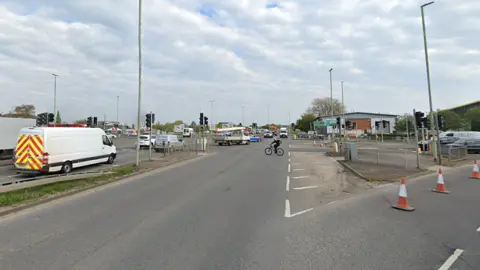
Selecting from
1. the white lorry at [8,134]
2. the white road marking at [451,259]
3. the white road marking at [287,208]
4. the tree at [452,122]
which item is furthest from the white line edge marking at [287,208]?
the tree at [452,122]

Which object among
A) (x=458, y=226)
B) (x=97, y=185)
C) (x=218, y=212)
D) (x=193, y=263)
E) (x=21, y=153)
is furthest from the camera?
(x=21, y=153)

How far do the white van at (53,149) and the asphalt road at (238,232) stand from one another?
5.76 metres

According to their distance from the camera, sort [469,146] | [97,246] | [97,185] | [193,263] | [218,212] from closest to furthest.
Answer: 1. [193,263]
2. [97,246]
3. [218,212]
4. [97,185]
5. [469,146]

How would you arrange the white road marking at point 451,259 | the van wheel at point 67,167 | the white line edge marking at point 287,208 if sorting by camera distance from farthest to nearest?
1. the van wheel at point 67,167
2. the white line edge marking at point 287,208
3. the white road marking at point 451,259

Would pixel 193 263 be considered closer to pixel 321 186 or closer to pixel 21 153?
pixel 321 186

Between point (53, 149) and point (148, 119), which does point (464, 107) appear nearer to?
point (148, 119)

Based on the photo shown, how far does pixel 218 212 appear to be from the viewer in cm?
753

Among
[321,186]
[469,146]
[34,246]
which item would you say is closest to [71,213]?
[34,246]

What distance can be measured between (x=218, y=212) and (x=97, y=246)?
9.60 ft

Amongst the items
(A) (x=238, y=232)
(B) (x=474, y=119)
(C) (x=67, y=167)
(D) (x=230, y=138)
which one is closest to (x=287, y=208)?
(A) (x=238, y=232)

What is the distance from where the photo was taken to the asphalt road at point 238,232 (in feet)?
15.1

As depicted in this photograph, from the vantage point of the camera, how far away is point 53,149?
14.7m

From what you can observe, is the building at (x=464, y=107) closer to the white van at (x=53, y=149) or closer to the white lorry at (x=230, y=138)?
the white lorry at (x=230, y=138)

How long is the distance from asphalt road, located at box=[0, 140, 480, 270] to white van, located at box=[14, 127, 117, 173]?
5.76 m
